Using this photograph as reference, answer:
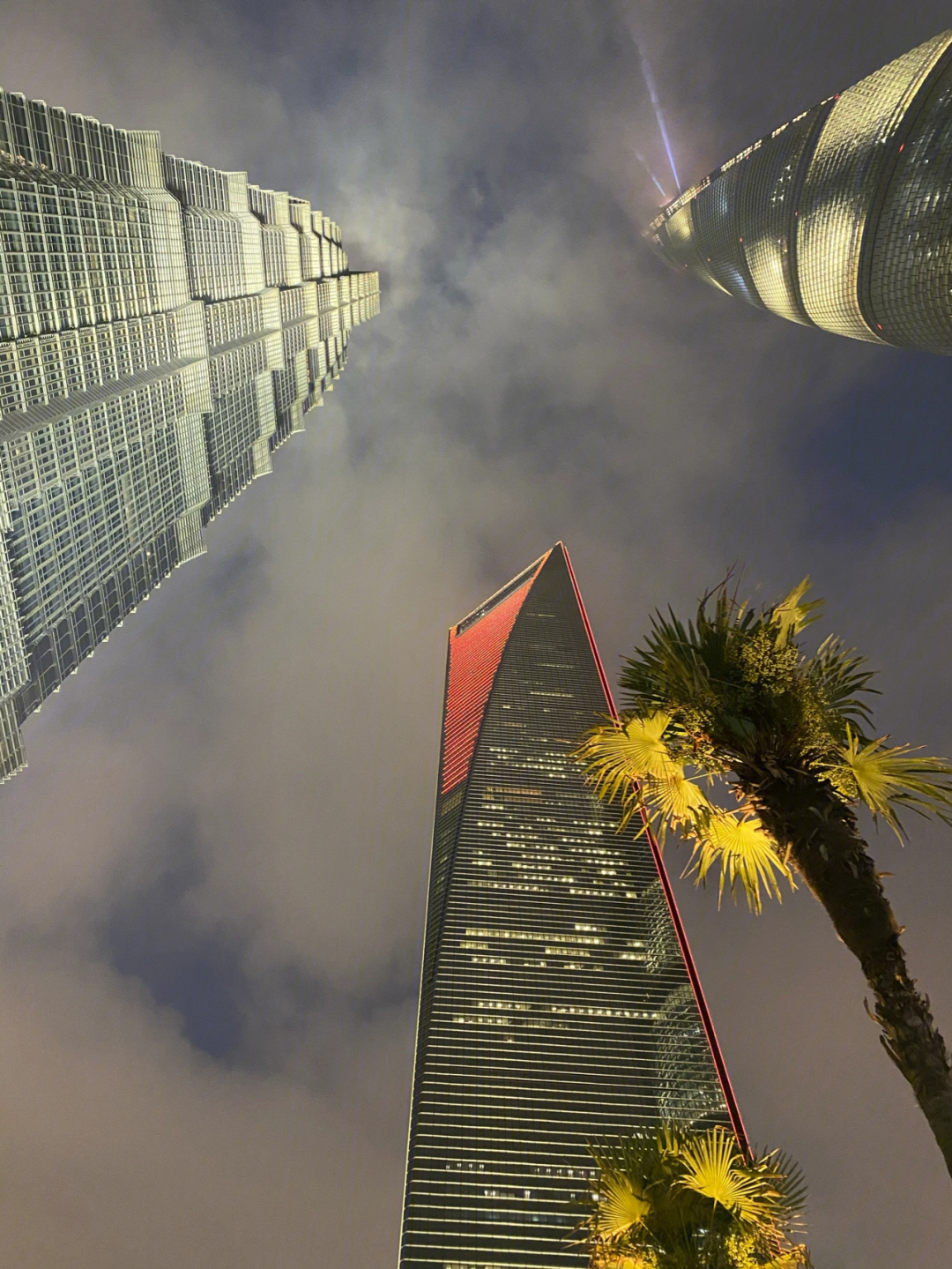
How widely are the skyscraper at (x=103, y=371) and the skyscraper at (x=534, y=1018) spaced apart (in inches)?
2839

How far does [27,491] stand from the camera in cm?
7300

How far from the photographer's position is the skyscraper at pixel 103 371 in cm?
7188

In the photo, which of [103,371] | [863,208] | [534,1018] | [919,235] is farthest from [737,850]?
[534,1018]

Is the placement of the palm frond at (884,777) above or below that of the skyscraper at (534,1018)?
above

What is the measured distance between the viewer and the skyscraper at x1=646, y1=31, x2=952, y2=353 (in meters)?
66.9

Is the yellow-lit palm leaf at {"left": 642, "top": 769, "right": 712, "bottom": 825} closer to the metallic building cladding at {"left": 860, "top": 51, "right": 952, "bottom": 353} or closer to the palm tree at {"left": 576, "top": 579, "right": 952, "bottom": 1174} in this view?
the palm tree at {"left": 576, "top": 579, "right": 952, "bottom": 1174}

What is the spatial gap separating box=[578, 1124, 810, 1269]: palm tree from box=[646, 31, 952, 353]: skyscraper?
7906 centimetres

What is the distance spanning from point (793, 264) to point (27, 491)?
9912cm

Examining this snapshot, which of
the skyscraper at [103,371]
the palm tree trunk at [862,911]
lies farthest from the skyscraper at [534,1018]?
the palm tree trunk at [862,911]

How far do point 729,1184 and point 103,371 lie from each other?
100 metres

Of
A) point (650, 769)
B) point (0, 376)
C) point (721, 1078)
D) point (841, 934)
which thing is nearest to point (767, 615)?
point (650, 769)

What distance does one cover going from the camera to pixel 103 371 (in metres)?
87.3

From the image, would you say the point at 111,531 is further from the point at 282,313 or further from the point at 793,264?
the point at 793,264

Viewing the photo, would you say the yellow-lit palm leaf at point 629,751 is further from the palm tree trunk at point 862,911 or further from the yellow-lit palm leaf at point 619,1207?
the yellow-lit palm leaf at point 619,1207
